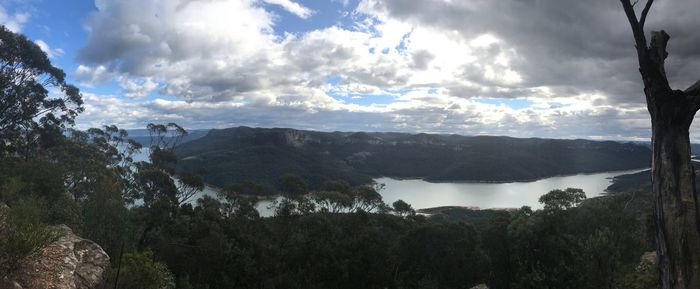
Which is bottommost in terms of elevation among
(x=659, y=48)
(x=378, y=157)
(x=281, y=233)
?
(x=281, y=233)

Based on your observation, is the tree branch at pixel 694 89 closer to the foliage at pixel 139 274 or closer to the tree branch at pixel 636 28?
the tree branch at pixel 636 28

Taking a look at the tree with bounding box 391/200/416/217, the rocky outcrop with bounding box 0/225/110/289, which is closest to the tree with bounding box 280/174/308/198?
the tree with bounding box 391/200/416/217

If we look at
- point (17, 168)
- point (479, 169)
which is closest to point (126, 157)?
point (17, 168)

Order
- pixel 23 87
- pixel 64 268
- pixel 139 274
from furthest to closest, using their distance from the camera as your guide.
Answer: pixel 23 87 < pixel 139 274 < pixel 64 268

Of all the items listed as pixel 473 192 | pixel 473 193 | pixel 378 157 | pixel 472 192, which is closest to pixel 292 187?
pixel 473 193

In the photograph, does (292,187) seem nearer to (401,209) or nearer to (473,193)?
(401,209)

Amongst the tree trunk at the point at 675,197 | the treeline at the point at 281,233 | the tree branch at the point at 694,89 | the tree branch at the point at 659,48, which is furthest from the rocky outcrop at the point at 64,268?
the tree branch at the point at 694,89

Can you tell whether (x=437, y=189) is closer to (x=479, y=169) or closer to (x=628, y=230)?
(x=479, y=169)
